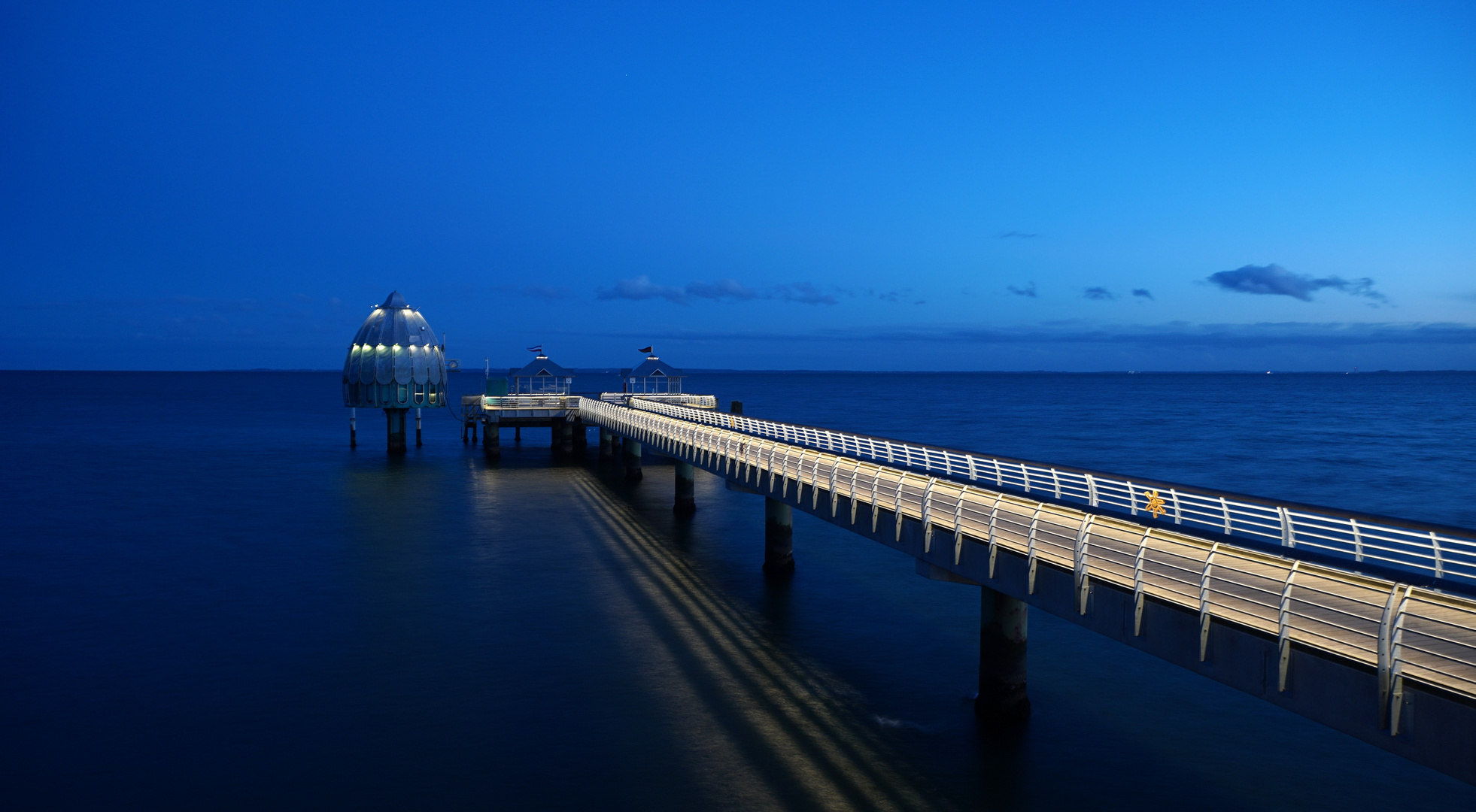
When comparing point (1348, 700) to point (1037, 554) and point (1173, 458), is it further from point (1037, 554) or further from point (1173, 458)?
point (1173, 458)

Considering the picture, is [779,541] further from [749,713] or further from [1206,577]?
[1206,577]

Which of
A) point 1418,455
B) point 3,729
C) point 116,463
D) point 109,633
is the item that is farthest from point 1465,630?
point 1418,455

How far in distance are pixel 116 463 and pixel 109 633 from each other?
47383 millimetres

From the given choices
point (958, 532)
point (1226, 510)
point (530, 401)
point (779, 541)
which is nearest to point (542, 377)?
point (530, 401)

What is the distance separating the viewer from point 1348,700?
9.81m

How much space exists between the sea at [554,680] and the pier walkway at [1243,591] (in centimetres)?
372

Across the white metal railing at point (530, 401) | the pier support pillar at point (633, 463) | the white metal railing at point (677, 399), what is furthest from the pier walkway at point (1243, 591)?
the white metal railing at point (677, 399)

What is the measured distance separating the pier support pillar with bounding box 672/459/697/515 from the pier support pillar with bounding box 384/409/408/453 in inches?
1276

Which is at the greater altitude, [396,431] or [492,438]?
[396,431]

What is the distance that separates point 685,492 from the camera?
4341 cm

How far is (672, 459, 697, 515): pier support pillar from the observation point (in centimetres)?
4325

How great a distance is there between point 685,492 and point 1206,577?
32.7 metres

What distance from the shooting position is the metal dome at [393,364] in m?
68.1

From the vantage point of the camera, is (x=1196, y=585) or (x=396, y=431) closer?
(x=1196, y=585)
